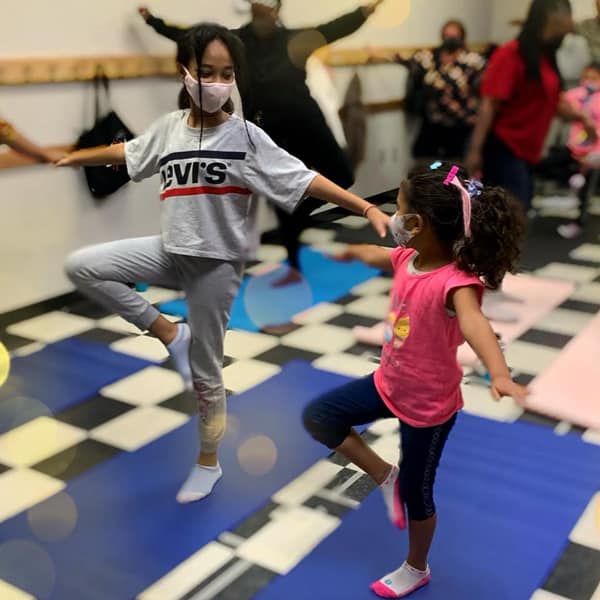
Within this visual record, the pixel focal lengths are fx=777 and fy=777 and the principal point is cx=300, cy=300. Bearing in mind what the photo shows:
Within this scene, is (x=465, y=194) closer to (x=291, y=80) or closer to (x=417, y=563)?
(x=417, y=563)

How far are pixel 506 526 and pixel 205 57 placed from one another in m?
1.06

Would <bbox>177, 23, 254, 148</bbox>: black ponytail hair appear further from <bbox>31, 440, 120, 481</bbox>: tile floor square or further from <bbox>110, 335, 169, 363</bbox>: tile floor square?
<bbox>110, 335, 169, 363</bbox>: tile floor square

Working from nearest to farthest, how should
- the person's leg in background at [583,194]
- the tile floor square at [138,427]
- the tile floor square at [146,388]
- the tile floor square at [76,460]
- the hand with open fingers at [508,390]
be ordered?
the hand with open fingers at [508,390], the tile floor square at [76,460], the tile floor square at [138,427], the tile floor square at [146,388], the person's leg in background at [583,194]

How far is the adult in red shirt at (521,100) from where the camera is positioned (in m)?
2.51

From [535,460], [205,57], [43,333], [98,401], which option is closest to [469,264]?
[205,57]

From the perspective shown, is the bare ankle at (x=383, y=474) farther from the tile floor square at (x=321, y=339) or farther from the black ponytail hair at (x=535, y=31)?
the black ponytail hair at (x=535, y=31)

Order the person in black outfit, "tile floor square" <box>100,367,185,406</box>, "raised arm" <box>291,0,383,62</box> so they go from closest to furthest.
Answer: "tile floor square" <box>100,367,185,406</box> → the person in black outfit → "raised arm" <box>291,0,383,62</box>

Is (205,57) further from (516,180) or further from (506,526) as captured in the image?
(516,180)

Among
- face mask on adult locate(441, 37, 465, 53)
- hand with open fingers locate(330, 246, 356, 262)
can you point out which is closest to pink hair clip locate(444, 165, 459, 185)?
hand with open fingers locate(330, 246, 356, 262)

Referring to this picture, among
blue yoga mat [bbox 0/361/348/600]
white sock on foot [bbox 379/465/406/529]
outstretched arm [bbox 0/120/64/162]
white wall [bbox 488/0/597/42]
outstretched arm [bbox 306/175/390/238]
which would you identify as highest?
white wall [bbox 488/0/597/42]

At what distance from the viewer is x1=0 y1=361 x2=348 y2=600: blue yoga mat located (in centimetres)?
141

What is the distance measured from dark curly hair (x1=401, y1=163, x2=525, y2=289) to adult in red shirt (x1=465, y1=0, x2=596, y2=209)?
1.48m

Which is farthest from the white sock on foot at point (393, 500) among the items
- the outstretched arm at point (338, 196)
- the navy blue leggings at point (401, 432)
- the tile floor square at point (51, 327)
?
the tile floor square at point (51, 327)

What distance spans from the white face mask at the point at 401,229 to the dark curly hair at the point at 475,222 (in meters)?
0.02
